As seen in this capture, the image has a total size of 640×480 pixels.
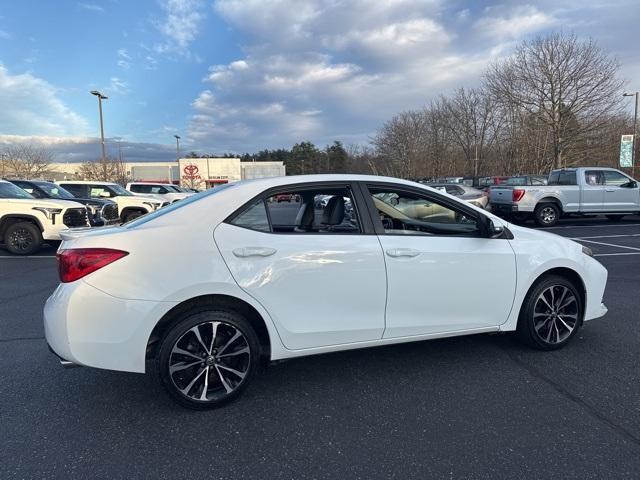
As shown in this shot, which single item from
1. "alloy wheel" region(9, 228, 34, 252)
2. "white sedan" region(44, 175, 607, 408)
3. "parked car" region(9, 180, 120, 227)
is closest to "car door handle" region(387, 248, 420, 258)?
"white sedan" region(44, 175, 607, 408)

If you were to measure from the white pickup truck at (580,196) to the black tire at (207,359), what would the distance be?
541 inches

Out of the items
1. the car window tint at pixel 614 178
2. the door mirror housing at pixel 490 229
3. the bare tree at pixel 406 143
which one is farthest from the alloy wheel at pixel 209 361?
the bare tree at pixel 406 143

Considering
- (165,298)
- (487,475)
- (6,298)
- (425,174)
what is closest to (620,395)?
(487,475)

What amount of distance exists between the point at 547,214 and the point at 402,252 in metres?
13.6

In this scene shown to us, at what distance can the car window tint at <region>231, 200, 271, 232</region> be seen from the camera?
2.99 meters

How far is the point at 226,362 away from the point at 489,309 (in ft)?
7.37

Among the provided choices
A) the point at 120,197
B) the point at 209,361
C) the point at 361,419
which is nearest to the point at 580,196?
the point at 361,419

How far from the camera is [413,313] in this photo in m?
3.35

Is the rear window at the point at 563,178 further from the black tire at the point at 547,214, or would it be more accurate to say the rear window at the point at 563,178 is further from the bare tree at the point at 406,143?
the bare tree at the point at 406,143

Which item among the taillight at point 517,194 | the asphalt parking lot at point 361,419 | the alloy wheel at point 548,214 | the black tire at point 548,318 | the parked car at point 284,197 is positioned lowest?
the asphalt parking lot at point 361,419

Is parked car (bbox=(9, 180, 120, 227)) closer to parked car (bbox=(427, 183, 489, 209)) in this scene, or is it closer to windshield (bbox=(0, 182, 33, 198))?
windshield (bbox=(0, 182, 33, 198))

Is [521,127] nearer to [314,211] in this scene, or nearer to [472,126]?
[472,126]

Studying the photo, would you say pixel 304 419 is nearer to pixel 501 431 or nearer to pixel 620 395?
pixel 501 431

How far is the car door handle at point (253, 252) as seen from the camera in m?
2.89
